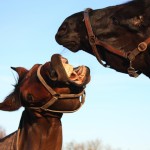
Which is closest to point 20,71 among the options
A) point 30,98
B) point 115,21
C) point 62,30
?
point 30,98

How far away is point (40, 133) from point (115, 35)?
74.7 inches

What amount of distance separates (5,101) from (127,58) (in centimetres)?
213

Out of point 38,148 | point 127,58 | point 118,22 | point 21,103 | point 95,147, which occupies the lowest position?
point 95,147

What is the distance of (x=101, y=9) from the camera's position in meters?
6.92

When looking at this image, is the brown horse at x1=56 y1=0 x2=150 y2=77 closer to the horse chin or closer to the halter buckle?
the halter buckle

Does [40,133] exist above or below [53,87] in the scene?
below

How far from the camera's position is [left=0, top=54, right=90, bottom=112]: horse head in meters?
6.69

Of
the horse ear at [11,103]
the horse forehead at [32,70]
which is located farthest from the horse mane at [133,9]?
the horse ear at [11,103]

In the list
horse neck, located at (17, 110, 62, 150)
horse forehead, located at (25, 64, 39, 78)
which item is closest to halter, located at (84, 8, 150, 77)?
horse forehead, located at (25, 64, 39, 78)

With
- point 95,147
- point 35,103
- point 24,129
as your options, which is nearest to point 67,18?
point 35,103

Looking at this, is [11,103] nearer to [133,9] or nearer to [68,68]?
[68,68]

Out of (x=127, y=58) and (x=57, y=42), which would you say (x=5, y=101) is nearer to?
(x=57, y=42)

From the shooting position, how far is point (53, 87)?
6992mm

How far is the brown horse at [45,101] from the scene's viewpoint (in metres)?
6.80
